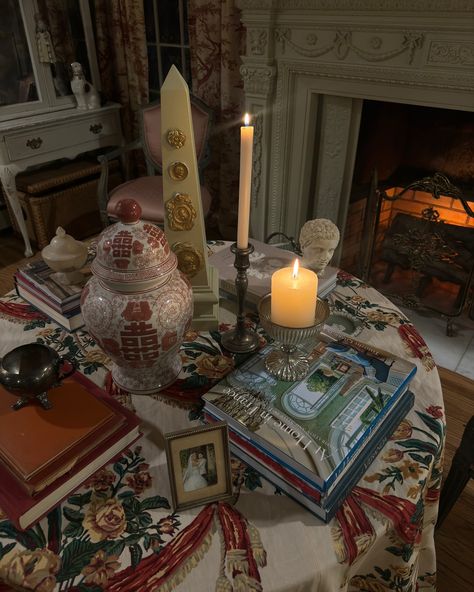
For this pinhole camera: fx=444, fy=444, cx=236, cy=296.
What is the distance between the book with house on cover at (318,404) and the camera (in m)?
0.61

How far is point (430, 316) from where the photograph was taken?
6.46ft

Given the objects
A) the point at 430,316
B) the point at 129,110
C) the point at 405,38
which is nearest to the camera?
the point at 405,38

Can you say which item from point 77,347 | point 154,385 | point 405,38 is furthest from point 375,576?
point 405,38

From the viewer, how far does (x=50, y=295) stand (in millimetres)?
959

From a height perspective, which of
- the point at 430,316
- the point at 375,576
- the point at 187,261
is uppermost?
the point at 187,261

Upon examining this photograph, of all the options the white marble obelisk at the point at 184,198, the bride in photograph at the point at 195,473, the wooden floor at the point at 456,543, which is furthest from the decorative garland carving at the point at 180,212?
the wooden floor at the point at 456,543

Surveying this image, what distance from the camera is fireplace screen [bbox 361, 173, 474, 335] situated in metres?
1.75

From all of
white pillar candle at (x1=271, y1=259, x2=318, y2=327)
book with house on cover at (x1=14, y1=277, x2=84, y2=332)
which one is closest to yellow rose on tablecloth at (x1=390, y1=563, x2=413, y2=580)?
white pillar candle at (x1=271, y1=259, x2=318, y2=327)

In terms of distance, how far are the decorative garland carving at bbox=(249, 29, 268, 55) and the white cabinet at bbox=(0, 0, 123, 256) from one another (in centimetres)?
107

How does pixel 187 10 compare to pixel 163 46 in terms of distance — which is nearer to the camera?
pixel 187 10

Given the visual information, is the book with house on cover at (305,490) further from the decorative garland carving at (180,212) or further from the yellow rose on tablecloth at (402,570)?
the decorative garland carving at (180,212)

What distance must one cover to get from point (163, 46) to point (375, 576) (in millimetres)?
2652

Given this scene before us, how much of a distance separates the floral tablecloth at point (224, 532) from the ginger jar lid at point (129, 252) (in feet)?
0.83

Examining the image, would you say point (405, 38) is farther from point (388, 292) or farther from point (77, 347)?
point (77, 347)
